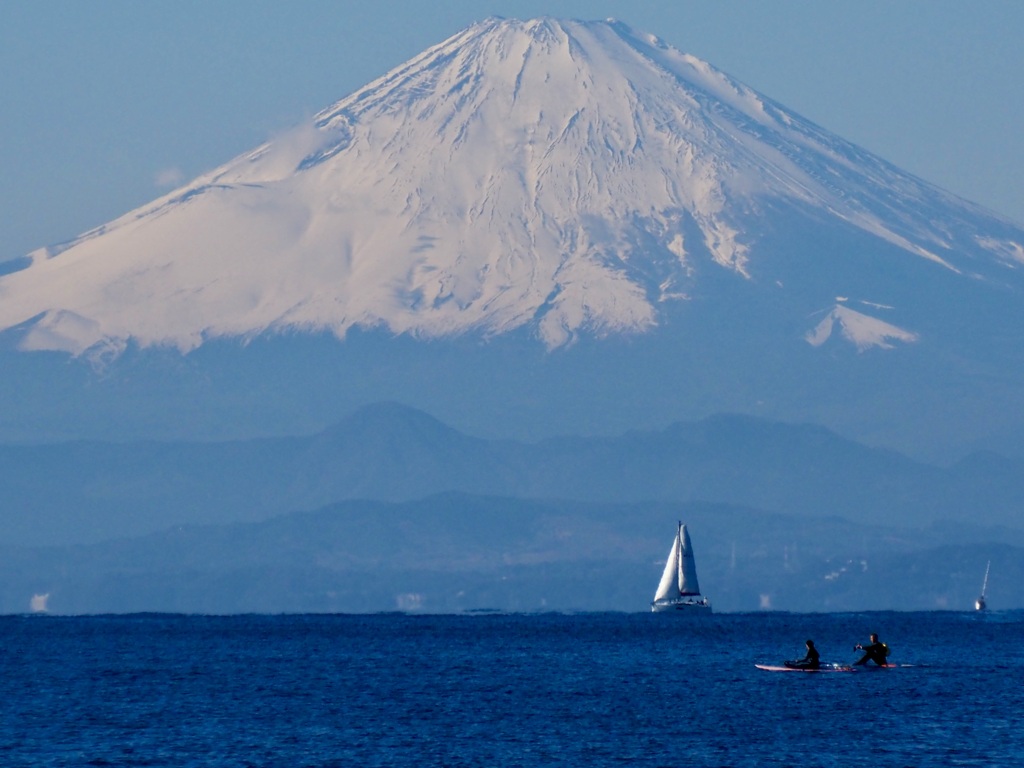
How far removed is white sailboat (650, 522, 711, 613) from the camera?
173 meters

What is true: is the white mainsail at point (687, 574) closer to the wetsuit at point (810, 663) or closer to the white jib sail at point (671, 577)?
the white jib sail at point (671, 577)

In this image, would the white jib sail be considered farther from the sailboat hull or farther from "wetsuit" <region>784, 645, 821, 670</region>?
"wetsuit" <region>784, 645, 821, 670</region>

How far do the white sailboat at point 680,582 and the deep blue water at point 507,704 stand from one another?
96.8ft

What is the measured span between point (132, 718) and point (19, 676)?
24.9 metres

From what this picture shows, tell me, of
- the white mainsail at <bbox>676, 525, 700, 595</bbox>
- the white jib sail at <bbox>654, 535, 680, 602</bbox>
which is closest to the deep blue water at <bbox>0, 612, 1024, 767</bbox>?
the white mainsail at <bbox>676, 525, 700, 595</bbox>

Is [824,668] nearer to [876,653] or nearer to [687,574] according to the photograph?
[876,653]

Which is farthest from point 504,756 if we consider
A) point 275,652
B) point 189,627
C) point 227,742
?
point 189,627

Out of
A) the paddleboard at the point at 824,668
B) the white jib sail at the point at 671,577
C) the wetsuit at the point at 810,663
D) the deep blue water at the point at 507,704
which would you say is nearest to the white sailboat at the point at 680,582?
the white jib sail at the point at 671,577

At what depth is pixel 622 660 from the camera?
117 m

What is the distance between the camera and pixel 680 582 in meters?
174

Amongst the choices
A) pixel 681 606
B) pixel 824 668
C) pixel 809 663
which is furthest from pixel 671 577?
pixel 809 663

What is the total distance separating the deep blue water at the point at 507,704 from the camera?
72.9 m

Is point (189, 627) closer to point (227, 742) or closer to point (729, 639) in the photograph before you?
point (729, 639)

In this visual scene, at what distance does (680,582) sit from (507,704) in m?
86.4
